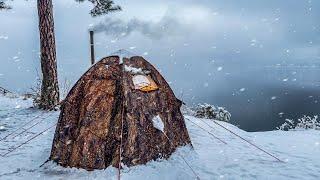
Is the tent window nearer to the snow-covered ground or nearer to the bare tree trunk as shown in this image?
the snow-covered ground

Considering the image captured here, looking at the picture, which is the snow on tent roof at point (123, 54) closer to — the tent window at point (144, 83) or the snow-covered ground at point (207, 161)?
the tent window at point (144, 83)

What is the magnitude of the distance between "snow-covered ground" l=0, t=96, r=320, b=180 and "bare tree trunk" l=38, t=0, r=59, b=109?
298 centimetres

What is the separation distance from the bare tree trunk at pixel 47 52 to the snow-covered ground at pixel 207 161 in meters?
2.98

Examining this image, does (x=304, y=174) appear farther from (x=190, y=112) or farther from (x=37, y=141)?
(x=190, y=112)

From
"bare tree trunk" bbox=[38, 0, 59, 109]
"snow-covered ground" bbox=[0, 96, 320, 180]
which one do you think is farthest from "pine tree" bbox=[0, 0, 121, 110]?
"snow-covered ground" bbox=[0, 96, 320, 180]

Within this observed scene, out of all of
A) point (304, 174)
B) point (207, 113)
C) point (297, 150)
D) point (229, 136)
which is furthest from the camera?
point (207, 113)

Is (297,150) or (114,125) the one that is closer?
(114,125)

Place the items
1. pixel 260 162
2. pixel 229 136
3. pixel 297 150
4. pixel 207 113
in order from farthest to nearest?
pixel 207 113, pixel 229 136, pixel 297 150, pixel 260 162

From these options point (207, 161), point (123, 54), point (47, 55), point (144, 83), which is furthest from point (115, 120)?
point (47, 55)

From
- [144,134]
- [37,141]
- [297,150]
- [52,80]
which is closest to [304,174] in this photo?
[297,150]

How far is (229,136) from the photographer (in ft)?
33.1

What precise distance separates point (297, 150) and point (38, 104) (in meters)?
9.31

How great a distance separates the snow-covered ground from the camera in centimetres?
662

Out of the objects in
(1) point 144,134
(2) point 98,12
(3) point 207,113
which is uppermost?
(2) point 98,12
